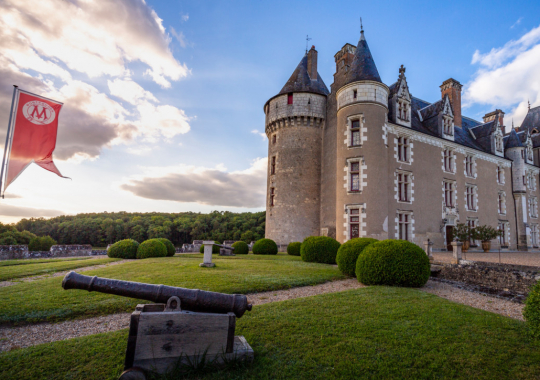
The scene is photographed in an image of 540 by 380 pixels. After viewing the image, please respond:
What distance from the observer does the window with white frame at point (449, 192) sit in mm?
21969

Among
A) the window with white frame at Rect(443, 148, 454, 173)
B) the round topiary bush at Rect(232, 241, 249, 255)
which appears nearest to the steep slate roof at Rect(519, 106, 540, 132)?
the window with white frame at Rect(443, 148, 454, 173)

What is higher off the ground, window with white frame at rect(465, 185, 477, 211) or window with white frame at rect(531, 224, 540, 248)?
window with white frame at rect(465, 185, 477, 211)

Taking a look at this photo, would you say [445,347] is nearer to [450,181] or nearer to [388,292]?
[388,292]

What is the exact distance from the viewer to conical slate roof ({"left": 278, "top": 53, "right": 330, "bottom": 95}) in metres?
23.9

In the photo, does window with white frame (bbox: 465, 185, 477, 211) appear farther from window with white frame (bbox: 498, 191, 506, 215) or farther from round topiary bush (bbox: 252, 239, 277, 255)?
round topiary bush (bbox: 252, 239, 277, 255)

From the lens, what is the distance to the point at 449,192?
875 inches

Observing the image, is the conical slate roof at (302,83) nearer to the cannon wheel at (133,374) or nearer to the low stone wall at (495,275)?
the low stone wall at (495,275)

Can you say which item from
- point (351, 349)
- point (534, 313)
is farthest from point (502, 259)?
point (351, 349)

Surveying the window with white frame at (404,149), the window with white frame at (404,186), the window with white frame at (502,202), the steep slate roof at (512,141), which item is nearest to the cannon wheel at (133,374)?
the window with white frame at (404,186)

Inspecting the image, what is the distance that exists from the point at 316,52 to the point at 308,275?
71.9ft

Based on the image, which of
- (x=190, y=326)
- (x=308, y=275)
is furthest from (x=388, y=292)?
(x=190, y=326)

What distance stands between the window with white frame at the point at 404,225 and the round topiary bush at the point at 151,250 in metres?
15.6

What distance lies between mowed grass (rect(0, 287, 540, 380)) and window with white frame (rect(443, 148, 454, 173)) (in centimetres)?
1979

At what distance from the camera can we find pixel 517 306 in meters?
7.45
